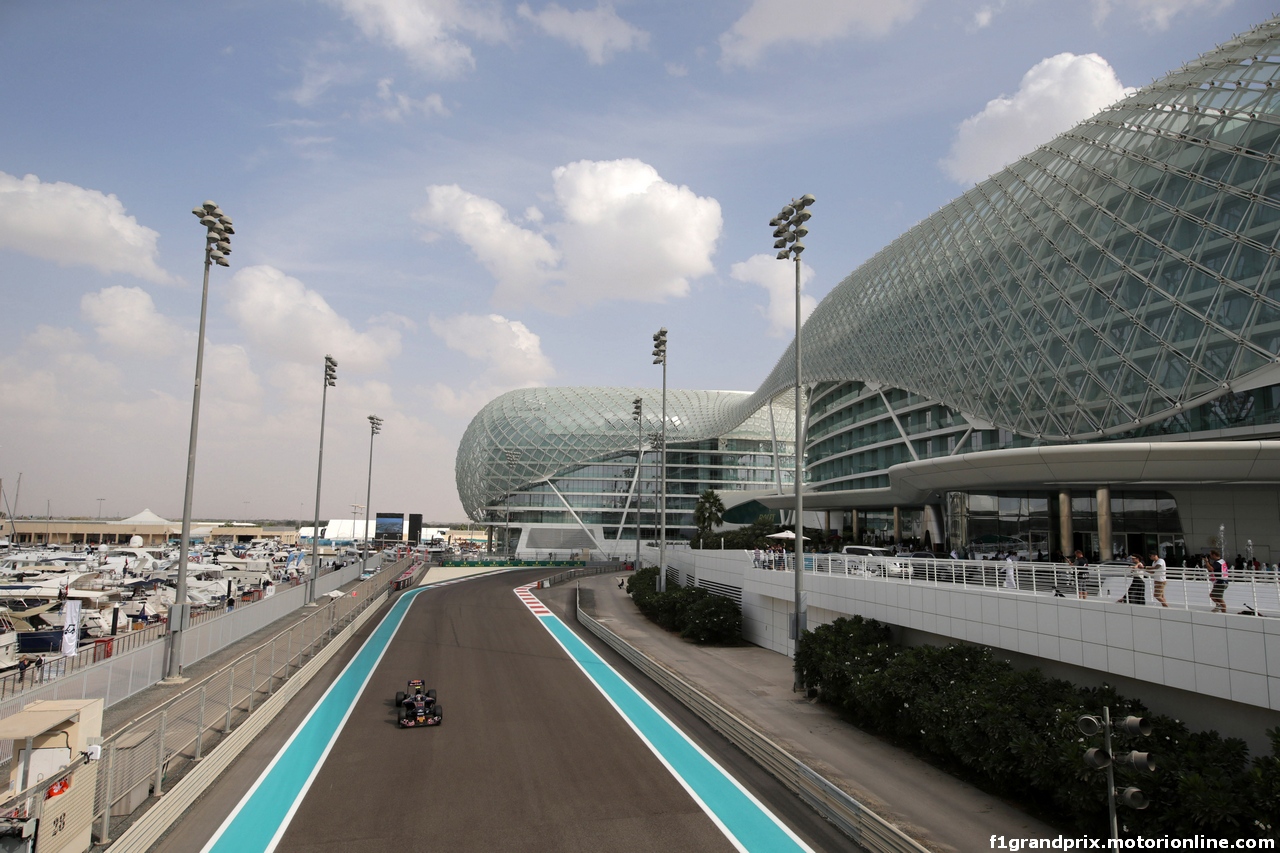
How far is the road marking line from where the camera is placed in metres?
11.4

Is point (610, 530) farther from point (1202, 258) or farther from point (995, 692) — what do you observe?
point (995, 692)

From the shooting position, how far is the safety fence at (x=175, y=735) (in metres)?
9.62

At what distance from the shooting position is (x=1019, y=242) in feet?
123

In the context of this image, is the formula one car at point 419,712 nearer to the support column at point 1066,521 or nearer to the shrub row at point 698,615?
the shrub row at point 698,615

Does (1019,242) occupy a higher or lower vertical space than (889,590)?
higher

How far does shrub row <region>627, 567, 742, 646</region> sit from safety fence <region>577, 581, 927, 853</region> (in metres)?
8.94

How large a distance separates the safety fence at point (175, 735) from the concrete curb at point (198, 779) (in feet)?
0.49

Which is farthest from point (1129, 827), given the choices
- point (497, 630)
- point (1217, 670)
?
point (497, 630)

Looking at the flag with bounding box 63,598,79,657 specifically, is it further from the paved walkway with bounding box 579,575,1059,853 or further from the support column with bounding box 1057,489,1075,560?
the support column with bounding box 1057,489,1075,560

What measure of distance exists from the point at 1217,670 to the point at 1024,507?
27503 mm

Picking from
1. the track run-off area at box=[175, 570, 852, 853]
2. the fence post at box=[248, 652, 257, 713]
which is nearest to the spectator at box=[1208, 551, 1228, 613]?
the track run-off area at box=[175, 570, 852, 853]

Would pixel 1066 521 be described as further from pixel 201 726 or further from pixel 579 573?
pixel 579 573

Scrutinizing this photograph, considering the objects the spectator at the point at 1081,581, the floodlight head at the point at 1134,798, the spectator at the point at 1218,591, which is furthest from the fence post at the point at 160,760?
the spectator at the point at 1218,591

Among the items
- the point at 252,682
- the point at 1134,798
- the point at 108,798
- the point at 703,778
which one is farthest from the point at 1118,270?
the point at 108,798
